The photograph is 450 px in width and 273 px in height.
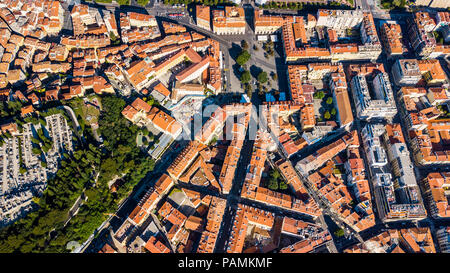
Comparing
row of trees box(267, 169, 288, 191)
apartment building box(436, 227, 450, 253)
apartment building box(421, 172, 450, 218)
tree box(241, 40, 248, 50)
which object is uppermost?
tree box(241, 40, 248, 50)

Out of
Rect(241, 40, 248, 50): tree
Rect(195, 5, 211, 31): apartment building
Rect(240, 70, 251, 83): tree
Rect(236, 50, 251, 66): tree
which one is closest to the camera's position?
Rect(240, 70, 251, 83): tree

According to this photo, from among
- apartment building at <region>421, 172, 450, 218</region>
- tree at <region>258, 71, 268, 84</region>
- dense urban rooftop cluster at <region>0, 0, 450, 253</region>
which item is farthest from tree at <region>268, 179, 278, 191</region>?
apartment building at <region>421, 172, 450, 218</region>

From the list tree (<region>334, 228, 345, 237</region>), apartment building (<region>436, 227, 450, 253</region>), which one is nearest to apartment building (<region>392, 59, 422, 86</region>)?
apartment building (<region>436, 227, 450, 253</region>)

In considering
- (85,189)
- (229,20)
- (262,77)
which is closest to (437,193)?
(262,77)

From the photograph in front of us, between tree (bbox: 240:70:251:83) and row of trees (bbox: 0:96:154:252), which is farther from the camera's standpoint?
tree (bbox: 240:70:251:83)

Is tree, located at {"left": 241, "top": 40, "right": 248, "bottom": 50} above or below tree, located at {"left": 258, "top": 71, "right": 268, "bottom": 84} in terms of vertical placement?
above

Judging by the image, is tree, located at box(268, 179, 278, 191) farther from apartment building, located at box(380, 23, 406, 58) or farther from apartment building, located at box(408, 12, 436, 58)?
apartment building, located at box(408, 12, 436, 58)

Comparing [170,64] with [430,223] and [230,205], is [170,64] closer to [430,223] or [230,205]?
[230,205]

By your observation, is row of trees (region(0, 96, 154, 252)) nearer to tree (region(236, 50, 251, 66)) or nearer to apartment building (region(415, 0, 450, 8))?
tree (region(236, 50, 251, 66))

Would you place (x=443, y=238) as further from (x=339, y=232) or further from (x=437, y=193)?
(x=339, y=232)

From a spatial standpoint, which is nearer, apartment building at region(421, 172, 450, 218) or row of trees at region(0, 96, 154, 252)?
row of trees at region(0, 96, 154, 252)

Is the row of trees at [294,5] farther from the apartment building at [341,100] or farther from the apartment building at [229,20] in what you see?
the apartment building at [341,100]

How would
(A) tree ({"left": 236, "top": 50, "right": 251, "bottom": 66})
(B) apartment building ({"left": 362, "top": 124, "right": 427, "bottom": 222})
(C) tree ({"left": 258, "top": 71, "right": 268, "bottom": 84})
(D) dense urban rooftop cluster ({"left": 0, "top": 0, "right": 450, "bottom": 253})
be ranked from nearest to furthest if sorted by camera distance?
(D) dense urban rooftop cluster ({"left": 0, "top": 0, "right": 450, "bottom": 253}) < (B) apartment building ({"left": 362, "top": 124, "right": 427, "bottom": 222}) < (C) tree ({"left": 258, "top": 71, "right": 268, "bottom": 84}) < (A) tree ({"left": 236, "top": 50, "right": 251, "bottom": 66})

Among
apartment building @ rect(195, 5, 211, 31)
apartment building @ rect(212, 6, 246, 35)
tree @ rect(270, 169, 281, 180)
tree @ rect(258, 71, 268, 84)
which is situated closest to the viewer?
tree @ rect(270, 169, 281, 180)
